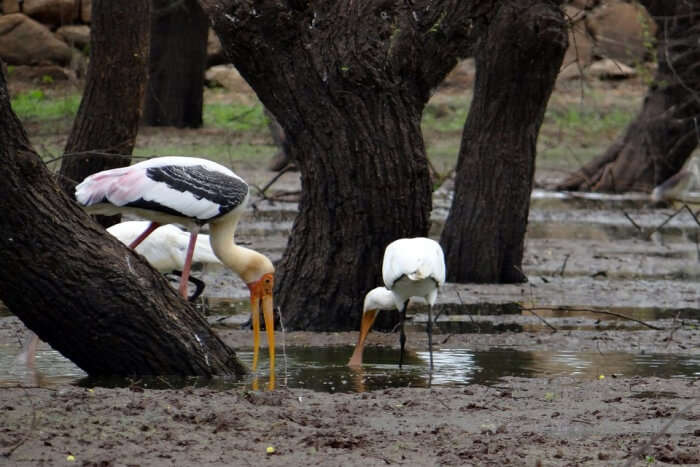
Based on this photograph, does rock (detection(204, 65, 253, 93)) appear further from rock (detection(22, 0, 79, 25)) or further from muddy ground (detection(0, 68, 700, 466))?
muddy ground (detection(0, 68, 700, 466))

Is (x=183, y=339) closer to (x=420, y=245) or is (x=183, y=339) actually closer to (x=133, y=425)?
(x=133, y=425)

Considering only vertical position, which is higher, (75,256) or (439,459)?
(75,256)

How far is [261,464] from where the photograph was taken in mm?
4793

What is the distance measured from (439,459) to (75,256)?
2.08 meters

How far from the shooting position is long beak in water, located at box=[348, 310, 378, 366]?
7648mm

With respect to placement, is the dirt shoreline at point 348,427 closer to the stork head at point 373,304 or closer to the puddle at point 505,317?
the stork head at point 373,304

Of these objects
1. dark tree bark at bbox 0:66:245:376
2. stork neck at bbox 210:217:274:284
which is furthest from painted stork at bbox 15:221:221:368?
dark tree bark at bbox 0:66:245:376

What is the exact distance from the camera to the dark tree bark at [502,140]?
34.0 feet

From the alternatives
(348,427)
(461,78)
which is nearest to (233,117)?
(461,78)

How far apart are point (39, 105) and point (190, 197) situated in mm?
16999

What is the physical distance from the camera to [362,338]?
26.0ft

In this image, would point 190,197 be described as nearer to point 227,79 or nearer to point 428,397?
point 428,397

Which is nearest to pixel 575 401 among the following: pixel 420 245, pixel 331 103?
pixel 420 245

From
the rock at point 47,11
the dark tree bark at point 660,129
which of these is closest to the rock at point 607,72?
the dark tree bark at point 660,129
